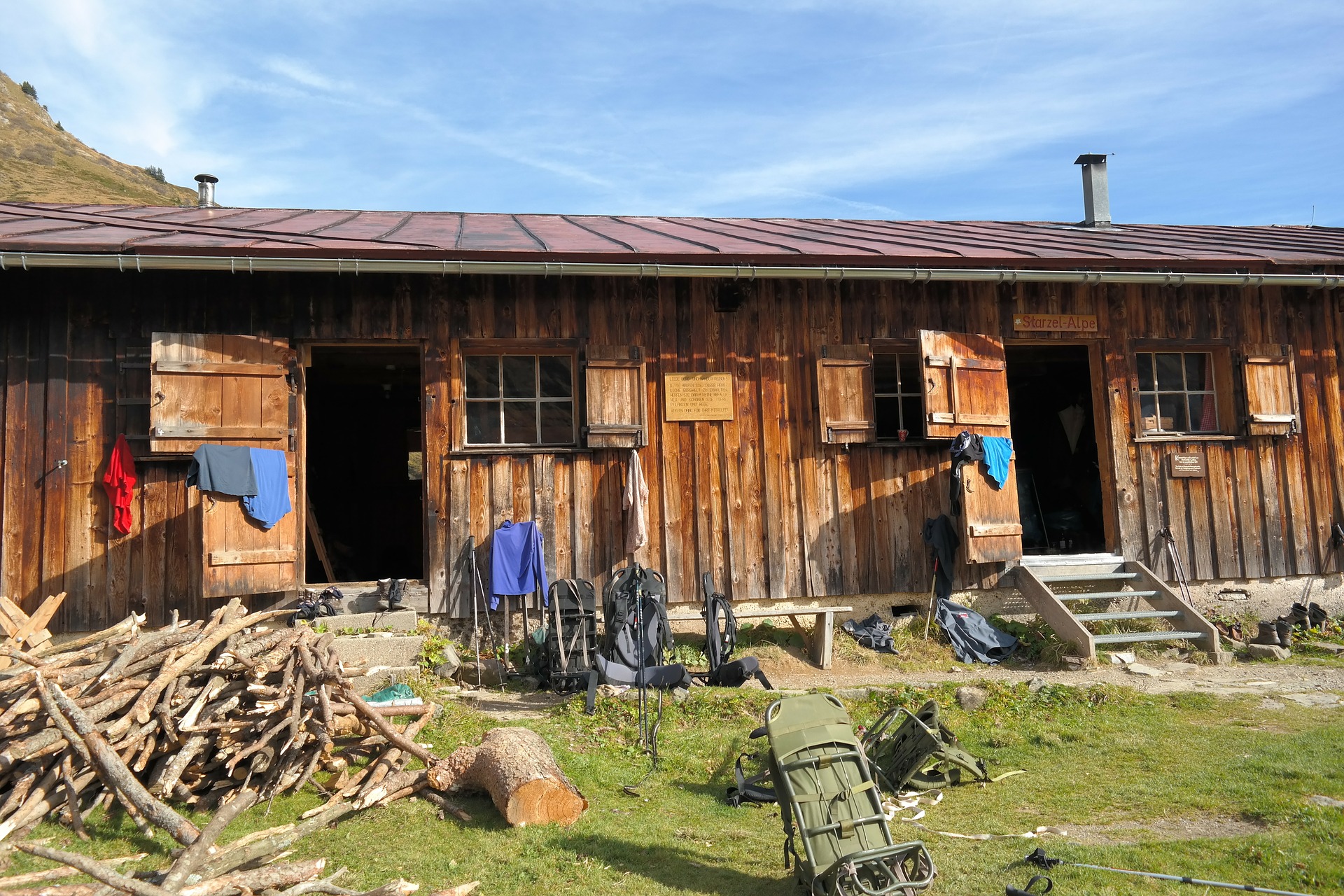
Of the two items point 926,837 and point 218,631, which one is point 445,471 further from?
point 926,837

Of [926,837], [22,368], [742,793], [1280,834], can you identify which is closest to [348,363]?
[22,368]

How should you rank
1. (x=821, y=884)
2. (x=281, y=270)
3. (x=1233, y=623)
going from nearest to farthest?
(x=821, y=884), (x=281, y=270), (x=1233, y=623)

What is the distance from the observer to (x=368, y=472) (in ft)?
47.8

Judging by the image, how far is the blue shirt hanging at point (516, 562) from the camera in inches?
296

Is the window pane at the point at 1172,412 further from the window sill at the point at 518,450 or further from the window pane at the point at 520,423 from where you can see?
the window pane at the point at 520,423

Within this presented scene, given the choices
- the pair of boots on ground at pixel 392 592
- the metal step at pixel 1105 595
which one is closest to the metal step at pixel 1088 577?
the metal step at pixel 1105 595

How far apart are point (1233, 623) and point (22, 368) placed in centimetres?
1061

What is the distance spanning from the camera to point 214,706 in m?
5.04

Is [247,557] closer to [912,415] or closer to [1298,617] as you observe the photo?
[1298,617]

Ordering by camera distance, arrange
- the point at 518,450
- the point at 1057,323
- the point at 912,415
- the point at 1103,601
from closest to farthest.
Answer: the point at 518,450, the point at 1103,601, the point at 1057,323, the point at 912,415

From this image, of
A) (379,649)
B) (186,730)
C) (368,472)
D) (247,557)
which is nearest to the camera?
(186,730)

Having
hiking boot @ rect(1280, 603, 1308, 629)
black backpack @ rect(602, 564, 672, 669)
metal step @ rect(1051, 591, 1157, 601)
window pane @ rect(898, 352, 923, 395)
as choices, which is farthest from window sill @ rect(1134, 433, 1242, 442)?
black backpack @ rect(602, 564, 672, 669)

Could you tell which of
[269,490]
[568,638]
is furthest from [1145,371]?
[269,490]

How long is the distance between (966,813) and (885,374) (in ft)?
27.6
